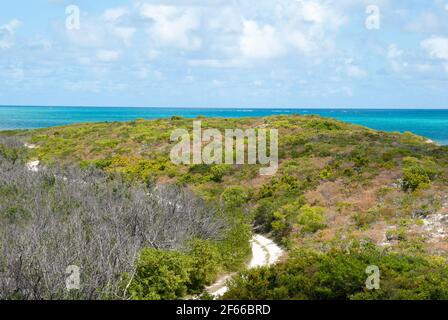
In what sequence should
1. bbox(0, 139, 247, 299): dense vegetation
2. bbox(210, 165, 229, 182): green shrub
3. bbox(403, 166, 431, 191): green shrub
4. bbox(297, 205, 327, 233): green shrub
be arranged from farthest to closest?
1. bbox(210, 165, 229, 182): green shrub
2. bbox(403, 166, 431, 191): green shrub
3. bbox(297, 205, 327, 233): green shrub
4. bbox(0, 139, 247, 299): dense vegetation

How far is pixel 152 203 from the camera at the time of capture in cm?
2155

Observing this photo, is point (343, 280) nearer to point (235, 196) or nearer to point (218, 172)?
point (235, 196)

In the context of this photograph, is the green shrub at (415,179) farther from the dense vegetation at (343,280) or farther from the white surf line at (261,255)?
the dense vegetation at (343,280)

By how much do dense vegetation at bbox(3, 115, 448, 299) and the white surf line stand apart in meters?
0.42

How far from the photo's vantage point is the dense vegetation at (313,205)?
14.2 meters

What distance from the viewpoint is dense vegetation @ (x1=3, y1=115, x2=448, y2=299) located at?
14.2 meters

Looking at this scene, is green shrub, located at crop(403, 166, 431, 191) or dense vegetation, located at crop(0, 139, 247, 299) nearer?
dense vegetation, located at crop(0, 139, 247, 299)

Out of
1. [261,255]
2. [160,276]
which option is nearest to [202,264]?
[160,276]

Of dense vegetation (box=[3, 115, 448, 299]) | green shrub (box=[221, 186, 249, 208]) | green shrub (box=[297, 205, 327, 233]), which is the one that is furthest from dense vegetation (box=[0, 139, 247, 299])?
green shrub (box=[221, 186, 249, 208])

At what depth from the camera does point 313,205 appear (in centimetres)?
2680

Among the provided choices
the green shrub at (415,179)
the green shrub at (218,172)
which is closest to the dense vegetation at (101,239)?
the green shrub at (415,179)

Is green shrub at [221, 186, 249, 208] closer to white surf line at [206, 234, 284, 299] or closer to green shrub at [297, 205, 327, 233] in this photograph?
white surf line at [206, 234, 284, 299]
